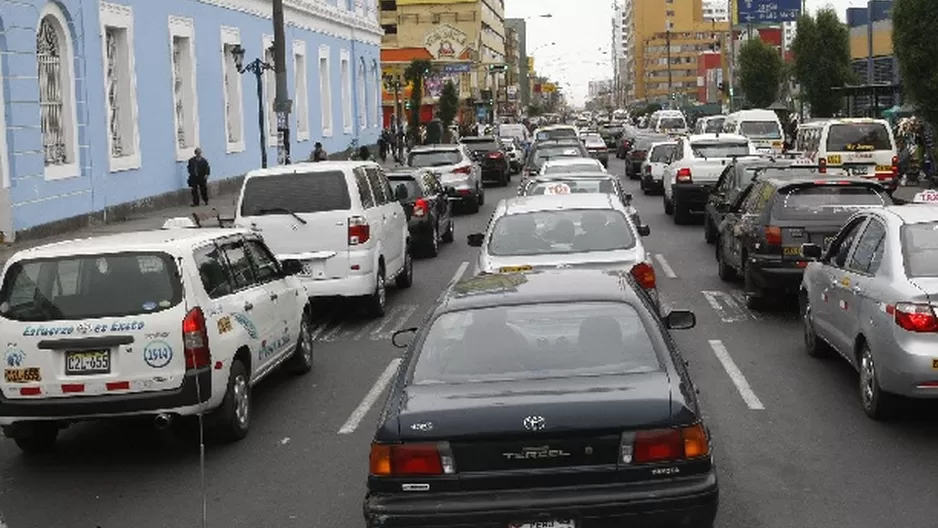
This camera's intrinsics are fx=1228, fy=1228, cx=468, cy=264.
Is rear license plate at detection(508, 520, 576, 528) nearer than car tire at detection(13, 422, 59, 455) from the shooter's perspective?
Yes

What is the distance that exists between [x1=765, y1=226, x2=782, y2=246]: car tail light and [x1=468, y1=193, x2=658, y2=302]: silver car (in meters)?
2.73

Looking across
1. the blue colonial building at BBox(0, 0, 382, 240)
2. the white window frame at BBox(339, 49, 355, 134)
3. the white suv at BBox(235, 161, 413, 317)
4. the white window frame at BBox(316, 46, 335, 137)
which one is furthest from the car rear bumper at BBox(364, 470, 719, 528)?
the white window frame at BBox(339, 49, 355, 134)

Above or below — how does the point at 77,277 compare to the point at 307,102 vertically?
below

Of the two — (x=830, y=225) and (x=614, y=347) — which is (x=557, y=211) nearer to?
(x=830, y=225)

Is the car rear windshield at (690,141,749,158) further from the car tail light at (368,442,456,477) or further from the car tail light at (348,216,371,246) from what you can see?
the car tail light at (368,442,456,477)

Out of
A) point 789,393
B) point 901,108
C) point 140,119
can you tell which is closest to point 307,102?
point 140,119

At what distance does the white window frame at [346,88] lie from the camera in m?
54.4

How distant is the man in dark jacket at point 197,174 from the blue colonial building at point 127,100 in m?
0.56

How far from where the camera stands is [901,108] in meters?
44.2

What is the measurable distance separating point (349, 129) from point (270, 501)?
158 ft

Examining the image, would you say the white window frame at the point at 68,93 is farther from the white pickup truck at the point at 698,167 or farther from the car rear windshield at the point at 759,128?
the car rear windshield at the point at 759,128

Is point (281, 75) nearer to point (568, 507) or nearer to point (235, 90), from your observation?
point (235, 90)

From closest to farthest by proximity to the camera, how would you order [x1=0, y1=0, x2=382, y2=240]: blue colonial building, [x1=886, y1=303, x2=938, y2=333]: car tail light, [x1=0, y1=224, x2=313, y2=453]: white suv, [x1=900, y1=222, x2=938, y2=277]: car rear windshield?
[x1=886, y1=303, x2=938, y2=333]: car tail light → [x1=0, y1=224, x2=313, y2=453]: white suv → [x1=900, y1=222, x2=938, y2=277]: car rear windshield → [x1=0, y1=0, x2=382, y2=240]: blue colonial building

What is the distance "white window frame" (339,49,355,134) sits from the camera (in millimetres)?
54406
